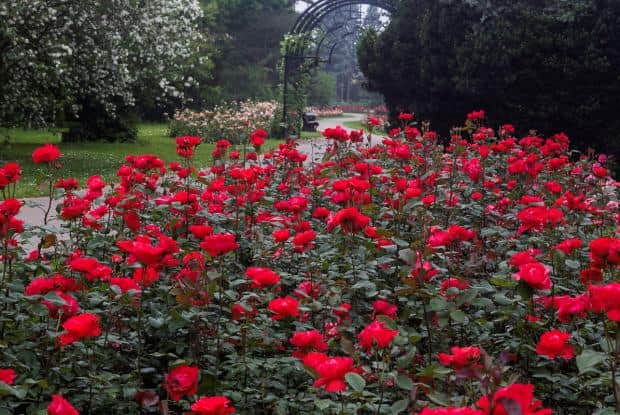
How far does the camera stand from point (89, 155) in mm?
13953

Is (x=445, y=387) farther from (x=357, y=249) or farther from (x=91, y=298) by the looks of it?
(x=91, y=298)

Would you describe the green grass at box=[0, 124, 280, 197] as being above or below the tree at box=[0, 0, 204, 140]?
below

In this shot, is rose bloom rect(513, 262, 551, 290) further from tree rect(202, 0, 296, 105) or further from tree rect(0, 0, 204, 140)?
tree rect(202, 0, 296, 105)

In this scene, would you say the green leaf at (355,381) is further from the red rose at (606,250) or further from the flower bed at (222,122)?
the flower bed at (222,122)

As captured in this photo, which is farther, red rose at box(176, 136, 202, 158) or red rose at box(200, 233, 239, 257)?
Answer: red rose at box(176, 136, 202, 158)

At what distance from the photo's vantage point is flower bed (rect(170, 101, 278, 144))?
664 inches

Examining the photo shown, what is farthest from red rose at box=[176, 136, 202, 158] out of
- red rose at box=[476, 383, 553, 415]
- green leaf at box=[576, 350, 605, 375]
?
red rose at box=[476, 383, 553, 415]

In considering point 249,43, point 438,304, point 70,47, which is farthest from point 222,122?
point 249,43

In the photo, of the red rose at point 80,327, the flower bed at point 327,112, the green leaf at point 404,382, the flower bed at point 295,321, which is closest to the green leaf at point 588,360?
the flower bed at point 295,321

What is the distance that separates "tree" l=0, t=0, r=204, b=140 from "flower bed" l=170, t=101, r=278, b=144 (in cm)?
419

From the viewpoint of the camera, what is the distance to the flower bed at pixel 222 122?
16.9 metres

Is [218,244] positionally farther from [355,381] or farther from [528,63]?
[528,63]

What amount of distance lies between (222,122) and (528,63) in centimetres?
957

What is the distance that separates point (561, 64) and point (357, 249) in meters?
7.81
